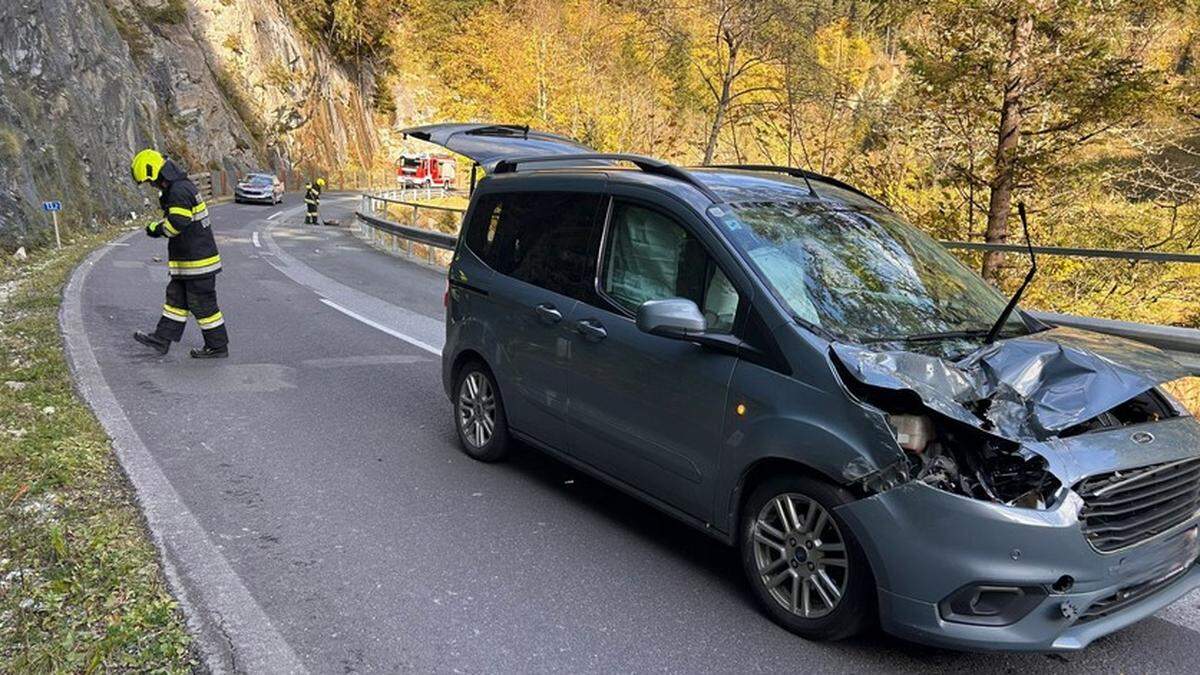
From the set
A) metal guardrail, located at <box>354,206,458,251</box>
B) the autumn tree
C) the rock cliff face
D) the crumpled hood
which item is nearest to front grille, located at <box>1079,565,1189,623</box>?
the crumpled hood

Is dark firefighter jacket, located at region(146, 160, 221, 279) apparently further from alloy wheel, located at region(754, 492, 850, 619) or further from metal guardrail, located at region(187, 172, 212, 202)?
metal guardrail, located at region(187, 172, 212, 202)

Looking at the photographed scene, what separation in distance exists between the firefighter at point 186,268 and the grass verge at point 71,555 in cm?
155

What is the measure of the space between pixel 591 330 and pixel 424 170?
142 ft

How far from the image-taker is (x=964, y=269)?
4.21 meters

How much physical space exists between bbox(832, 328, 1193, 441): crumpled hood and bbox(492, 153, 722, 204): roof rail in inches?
46.0

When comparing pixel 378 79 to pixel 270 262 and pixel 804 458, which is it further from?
pixel 804 458

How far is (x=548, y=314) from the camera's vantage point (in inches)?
175

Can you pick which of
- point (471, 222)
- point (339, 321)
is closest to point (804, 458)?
point (471, 222)

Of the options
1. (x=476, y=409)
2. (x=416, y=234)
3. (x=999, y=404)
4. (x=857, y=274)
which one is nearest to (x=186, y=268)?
(x=476, y=409)

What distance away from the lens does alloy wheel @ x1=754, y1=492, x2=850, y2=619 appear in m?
3.11

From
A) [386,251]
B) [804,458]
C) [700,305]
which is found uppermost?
[700,305]

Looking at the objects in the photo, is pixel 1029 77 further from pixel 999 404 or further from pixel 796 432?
pixel 796 432

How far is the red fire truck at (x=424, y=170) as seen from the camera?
44938 mm

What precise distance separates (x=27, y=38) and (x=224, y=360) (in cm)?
1619
